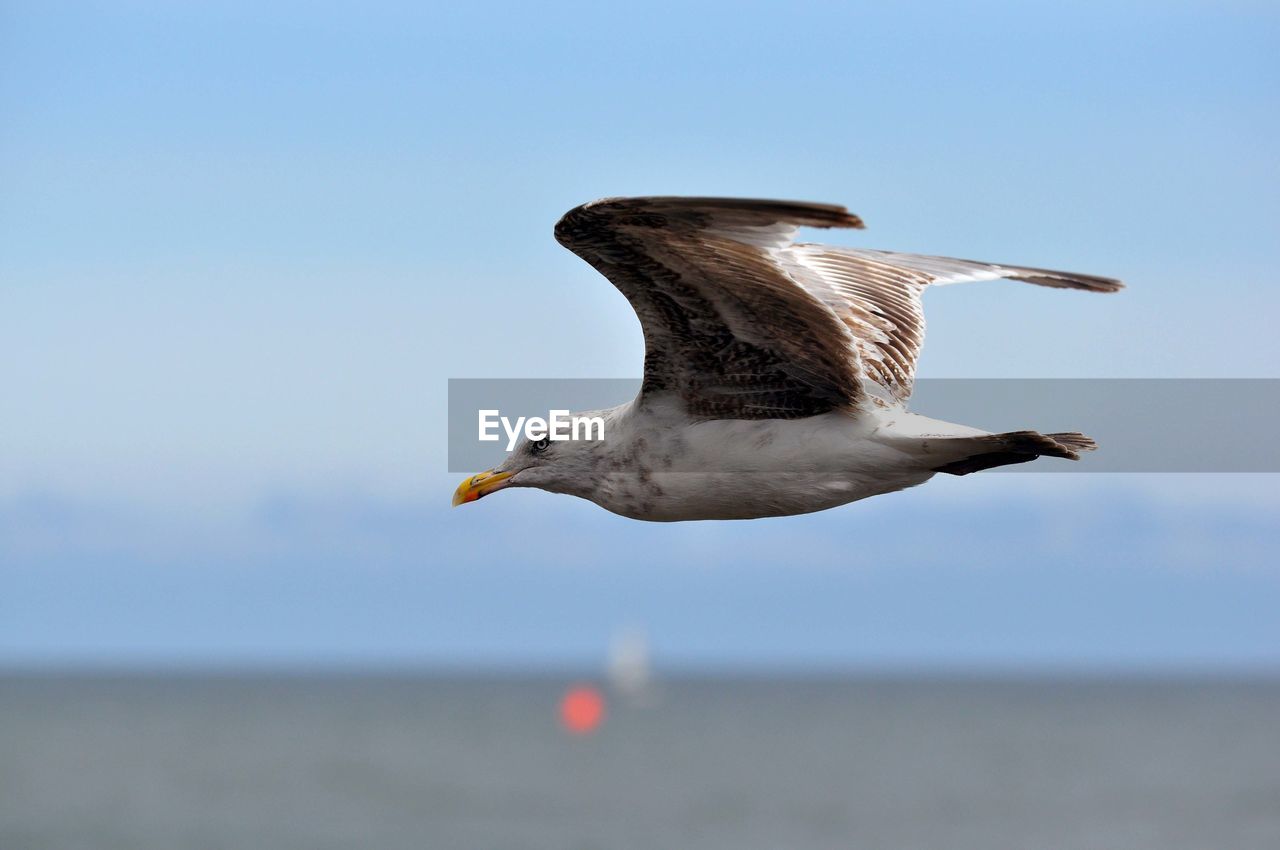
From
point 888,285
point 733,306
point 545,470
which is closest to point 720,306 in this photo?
point 733,306

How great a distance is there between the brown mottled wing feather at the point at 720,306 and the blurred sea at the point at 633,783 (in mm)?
57592

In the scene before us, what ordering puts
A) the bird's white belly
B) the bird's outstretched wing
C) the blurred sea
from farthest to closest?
the blurred sea
the bird's white belly
the bird's outstretched wing

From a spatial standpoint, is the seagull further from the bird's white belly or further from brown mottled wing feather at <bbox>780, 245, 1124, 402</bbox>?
brown mottled wing feather at <bbox>780, 245, 1124, 402</bbox>

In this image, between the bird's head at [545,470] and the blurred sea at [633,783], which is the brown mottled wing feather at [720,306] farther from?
the blurred sea at [633,783]

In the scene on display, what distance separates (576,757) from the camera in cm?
10806

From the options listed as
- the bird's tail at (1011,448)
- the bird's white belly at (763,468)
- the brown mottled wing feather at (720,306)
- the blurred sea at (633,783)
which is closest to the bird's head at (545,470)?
the bird's white belly at (763,468)

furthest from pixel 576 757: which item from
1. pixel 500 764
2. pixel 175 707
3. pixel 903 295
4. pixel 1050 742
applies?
pixel 903 295

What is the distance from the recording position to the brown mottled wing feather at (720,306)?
28.5 ft

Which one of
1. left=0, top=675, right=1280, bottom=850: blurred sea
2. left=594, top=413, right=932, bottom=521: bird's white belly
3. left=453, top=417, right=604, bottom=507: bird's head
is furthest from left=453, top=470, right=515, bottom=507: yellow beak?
left=0, top=675, right=1280, bottom=850: blurred sea

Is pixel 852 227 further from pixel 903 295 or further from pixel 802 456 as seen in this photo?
pixel 903 295

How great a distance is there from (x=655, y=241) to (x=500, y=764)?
306 ft

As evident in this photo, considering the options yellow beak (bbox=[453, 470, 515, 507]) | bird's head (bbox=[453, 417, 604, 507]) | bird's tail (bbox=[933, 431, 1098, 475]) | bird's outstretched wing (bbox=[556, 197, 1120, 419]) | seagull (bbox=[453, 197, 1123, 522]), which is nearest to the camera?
bird's outstretched wing (bbox=[556, 197, 1120, 419])

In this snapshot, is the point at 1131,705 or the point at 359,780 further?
the point at 1131,705

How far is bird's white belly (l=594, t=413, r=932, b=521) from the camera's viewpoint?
10.2 meters
